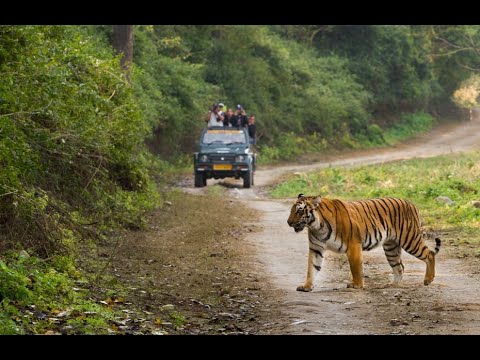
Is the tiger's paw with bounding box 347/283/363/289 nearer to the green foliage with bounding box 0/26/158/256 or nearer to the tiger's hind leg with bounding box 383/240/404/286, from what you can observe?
the tiger's hind leg with bounding box 383/240/404/286

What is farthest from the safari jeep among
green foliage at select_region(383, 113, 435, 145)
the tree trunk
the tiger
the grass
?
green foliage at select_region(383, 113, 435, 145)

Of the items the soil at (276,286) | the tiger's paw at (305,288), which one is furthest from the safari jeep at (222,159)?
the tiger's paw at (305,288)

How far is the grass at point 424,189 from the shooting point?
19.3 m

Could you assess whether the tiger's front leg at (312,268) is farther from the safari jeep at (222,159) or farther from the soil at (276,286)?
the safari jeep at (222,159)

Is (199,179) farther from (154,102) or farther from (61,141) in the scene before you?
(61,141)

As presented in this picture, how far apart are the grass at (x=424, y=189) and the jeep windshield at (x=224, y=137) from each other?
76.0 inches

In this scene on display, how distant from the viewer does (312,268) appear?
1259 cm

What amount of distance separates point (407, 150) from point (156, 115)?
2092 centimetres

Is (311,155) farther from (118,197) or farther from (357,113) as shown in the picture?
(118,197)

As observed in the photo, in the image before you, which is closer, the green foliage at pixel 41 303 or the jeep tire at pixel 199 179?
the green foliage at pixel 41 303

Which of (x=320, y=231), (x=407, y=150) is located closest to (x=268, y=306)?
(x=320, y=231)

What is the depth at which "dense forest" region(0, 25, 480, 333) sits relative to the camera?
13148mm

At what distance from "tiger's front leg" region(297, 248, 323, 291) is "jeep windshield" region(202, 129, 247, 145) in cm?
1906

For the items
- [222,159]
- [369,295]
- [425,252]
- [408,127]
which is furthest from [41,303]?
[408,127]
